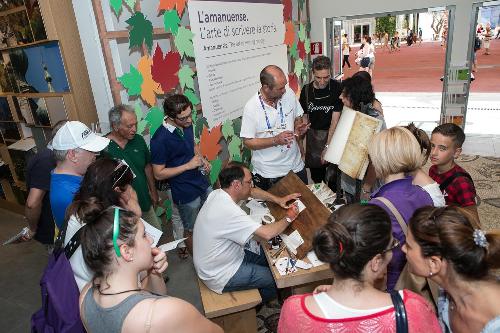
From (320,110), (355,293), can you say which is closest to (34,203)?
(355,293)

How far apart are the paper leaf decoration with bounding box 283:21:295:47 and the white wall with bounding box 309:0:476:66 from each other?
1.05 metres

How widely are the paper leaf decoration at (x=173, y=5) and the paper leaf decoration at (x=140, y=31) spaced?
9.2 inches

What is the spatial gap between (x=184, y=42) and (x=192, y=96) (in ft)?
1.82

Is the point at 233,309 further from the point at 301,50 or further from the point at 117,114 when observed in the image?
the point at 301,50

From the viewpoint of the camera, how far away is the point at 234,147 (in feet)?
15.1

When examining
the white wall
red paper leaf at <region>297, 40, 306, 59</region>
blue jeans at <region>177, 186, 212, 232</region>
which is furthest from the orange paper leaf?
the white wall

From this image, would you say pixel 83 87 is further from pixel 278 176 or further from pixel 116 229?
pixel 116 229

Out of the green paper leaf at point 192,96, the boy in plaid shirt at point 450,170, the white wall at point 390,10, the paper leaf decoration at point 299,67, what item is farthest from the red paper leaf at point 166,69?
the white wall at point 390,10

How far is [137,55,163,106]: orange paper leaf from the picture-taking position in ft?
10.6

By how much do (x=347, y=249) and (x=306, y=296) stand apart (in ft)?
0.78

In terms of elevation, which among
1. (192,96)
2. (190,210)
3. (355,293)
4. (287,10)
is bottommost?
(190,210)

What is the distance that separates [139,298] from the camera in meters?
1.28

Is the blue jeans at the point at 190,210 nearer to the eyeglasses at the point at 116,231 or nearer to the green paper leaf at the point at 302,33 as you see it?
the eyeglasses at the point at 116,231

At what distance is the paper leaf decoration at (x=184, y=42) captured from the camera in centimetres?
354
